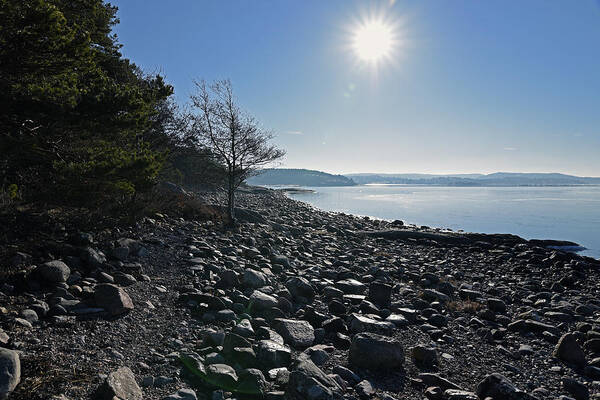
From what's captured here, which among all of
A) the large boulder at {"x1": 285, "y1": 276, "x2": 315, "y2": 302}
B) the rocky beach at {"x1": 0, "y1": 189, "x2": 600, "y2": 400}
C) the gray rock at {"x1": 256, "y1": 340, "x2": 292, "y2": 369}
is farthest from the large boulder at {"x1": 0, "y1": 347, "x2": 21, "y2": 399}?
the large boulder at {"x1": 285, "y1": 276, "x2": 315, "y2": 302}

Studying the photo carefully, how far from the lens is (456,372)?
530 centimetres

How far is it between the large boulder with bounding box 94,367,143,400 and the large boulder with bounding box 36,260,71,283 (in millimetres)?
2905

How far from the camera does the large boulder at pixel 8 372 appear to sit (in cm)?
286

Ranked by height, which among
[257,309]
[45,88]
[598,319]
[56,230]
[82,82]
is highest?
[82,82]

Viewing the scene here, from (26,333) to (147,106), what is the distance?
573 centimetres

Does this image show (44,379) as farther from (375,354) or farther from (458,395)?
(458,395)

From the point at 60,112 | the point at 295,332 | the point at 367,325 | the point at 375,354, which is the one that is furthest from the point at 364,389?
the point at 60,112

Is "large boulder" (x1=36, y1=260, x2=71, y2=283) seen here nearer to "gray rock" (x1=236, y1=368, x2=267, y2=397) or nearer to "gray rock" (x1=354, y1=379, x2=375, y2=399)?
"gray rock" (x1=236, y1=368, x2=267, y2=397)

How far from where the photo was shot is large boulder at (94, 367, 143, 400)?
10.2 feet

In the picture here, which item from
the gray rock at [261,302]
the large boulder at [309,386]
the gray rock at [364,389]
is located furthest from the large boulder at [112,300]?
the gray rock at [364,389]

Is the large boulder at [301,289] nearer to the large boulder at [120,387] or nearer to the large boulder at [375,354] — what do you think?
the large boulder at [375,354]

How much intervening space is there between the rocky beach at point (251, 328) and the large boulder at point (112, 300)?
2 cm

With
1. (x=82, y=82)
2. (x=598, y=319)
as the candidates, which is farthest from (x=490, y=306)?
(x=82, y=82)

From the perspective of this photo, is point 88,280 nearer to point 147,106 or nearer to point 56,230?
point 56,230
